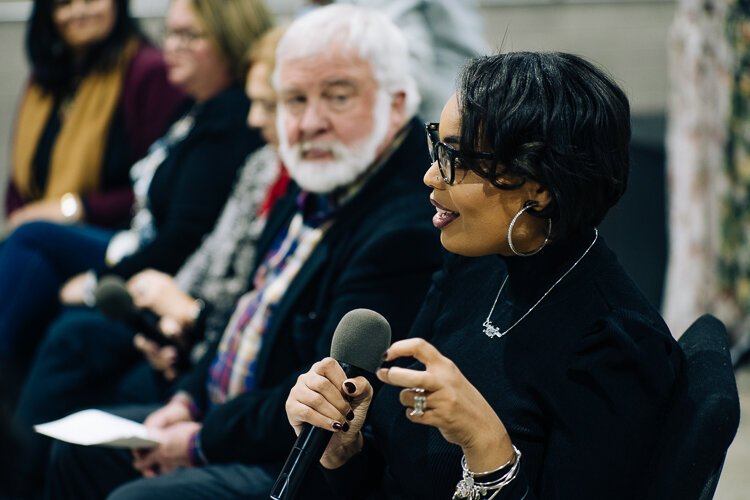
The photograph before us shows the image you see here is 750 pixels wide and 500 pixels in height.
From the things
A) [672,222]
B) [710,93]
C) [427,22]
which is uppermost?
[427,22]

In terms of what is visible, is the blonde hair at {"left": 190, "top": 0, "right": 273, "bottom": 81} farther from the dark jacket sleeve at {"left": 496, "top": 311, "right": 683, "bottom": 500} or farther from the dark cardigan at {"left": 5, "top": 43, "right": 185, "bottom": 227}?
the dark jacket sleeve at {"left": 496, "top": 311, "right": 683, "bottom": 500}

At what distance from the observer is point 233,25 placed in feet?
11.9

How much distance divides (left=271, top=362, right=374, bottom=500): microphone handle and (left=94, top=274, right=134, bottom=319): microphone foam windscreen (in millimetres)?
1379

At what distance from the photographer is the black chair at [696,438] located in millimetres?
1470

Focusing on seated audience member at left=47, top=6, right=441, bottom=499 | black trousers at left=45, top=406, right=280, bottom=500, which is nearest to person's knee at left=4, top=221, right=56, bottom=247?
black trousers at left=45, top=406, right=280, bottom=500

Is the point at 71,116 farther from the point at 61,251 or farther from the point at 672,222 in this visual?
the point at 672,222

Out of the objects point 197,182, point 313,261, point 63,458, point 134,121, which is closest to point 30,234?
point 197,182

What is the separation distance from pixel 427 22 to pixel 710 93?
175cm

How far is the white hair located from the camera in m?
2.35

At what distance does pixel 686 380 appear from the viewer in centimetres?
159

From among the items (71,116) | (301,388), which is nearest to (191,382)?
(301,388)

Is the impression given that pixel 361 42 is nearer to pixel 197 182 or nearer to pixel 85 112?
pixel 197 182

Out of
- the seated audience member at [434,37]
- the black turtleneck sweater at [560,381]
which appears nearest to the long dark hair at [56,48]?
the seated audience member at [434,37]

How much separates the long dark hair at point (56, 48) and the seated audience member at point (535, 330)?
9.29 ft
